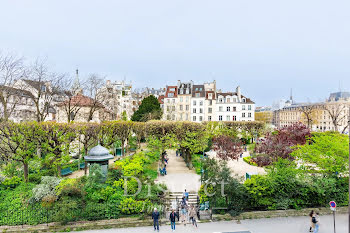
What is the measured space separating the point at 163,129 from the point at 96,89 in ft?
37.6

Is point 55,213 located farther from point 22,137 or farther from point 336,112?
point 336,112

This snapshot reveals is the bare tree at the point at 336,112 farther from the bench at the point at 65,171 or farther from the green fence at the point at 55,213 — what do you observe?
the bench at the point at 65,171

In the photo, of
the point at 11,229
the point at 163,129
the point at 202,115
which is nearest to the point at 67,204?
the point at 11,229

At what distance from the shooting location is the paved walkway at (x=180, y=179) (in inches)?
684

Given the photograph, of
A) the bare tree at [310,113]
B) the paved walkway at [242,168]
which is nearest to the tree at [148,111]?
the paved walkway at [242,168]

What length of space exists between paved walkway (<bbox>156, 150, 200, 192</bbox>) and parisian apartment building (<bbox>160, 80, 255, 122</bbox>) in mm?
27833

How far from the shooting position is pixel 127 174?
15641mm

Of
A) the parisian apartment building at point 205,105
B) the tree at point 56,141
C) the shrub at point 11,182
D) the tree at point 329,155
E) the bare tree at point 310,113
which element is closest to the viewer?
the tree at point 329,155

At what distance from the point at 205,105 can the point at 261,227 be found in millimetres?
43340

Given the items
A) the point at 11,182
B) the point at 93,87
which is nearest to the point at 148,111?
the point at 93,87

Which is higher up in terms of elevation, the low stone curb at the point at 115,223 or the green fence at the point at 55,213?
the green fence at the point at 55,213

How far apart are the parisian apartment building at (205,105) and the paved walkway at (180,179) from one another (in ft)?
91.3

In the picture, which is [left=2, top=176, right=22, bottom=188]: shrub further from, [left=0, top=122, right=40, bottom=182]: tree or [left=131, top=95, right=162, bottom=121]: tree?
[left=131, top=95, right=162, bottom=121]: tree

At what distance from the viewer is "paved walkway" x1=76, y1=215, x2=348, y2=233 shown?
11.8 metres
